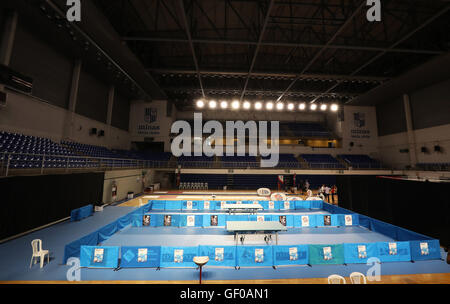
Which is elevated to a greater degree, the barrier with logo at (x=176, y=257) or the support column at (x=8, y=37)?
the support column at (x=8, y=37)

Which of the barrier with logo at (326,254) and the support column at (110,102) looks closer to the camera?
the barrier with logo at (326,254)

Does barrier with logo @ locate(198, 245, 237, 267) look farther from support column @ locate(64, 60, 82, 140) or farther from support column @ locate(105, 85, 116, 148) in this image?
support column @ locate(105, 85, 116, 148)

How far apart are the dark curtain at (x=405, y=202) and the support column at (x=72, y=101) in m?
23.8

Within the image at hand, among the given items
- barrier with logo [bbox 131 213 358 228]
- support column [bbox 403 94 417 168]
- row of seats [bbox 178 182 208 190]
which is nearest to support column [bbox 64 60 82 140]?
barrier with logo [bbox 131 213 358 228]

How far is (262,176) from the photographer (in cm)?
2819

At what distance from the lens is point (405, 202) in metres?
10.5

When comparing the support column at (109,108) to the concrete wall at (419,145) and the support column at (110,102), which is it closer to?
the support column at (110,102)

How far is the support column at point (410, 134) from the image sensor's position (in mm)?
23069

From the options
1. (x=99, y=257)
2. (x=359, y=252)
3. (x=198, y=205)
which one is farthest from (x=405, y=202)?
(x=99, y=257)

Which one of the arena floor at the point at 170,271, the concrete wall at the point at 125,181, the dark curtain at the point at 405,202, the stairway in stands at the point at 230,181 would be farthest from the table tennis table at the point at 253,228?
the stairway in stands at the point at 230,181

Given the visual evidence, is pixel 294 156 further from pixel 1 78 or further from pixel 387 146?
pixel 1 78

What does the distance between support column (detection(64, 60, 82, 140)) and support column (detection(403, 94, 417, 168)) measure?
1440 inches

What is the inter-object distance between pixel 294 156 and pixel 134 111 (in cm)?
2516

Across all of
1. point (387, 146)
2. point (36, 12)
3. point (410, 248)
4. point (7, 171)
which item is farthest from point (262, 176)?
point (36, 12)
